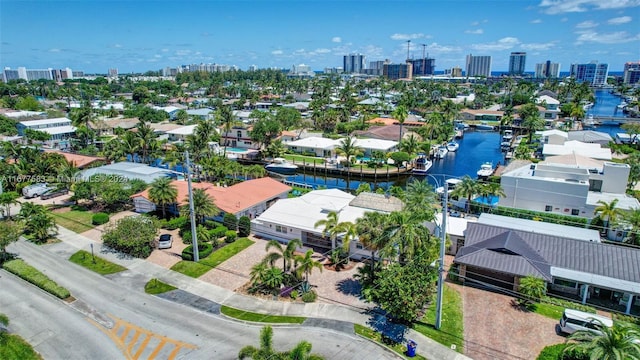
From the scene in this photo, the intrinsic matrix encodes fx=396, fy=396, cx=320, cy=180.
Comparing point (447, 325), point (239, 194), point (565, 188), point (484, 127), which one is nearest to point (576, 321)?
point (447, 325)

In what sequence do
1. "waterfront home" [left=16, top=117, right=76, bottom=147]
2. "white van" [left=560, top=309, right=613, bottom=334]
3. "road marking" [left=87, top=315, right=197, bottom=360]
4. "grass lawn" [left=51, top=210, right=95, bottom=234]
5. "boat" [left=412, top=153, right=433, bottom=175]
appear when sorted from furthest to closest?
"waterfront home" [left=16, top=117, right=76, bottom=147]
"boat" [left=412, top=153, right=433, bottom=175]
"grass lawn" [left=51, top=210, right=95, bottom=234]
"white van" [left=560, top=309, right=613, bottom=334]
"road marking" [left=87, top=315, right=197, bottom=360]

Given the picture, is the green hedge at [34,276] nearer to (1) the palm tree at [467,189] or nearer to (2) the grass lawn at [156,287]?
(2) the grass lawn at [156,287]

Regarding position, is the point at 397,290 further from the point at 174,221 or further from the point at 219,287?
the point at 174,221

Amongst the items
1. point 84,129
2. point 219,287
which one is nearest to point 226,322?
point 219,287

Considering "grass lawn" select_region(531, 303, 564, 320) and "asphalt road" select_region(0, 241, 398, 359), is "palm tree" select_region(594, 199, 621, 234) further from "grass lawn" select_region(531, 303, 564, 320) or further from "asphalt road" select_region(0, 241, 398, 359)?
"asphalt road" select_region(0, 241, 398, 359)

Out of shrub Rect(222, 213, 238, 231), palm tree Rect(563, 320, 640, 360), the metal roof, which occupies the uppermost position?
palm tree Rect(563, 320, 640, 360)

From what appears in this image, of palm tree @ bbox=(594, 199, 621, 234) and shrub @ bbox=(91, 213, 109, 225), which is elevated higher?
palm tree @ bbox=(594, 199, 621, 234)

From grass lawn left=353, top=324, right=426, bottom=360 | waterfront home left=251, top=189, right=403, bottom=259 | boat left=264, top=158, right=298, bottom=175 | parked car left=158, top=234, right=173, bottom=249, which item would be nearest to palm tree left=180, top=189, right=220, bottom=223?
parked car left=158, top=234, right=173, bottom=249
